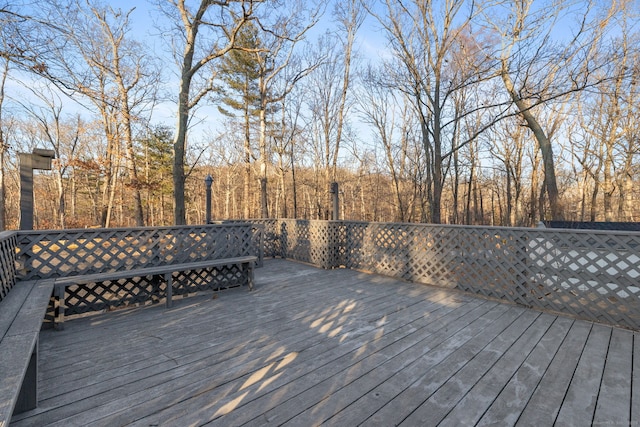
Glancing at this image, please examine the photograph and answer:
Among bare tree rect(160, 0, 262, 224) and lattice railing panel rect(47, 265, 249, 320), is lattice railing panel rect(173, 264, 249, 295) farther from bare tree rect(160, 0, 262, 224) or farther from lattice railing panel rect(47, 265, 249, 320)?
bare tree rect(160, 0, 262, 224)

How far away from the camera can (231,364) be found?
7.52 feet

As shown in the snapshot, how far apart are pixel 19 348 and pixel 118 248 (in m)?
2.36

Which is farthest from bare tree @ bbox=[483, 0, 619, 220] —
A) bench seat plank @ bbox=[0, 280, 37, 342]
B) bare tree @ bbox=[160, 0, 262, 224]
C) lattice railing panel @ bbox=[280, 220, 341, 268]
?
bench seat plank @ bbox=[0, 280, 37, 342]

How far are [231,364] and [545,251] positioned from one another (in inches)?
150

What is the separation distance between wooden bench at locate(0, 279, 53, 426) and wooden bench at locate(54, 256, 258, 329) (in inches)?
10.5

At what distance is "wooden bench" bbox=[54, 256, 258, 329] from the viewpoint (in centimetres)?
304

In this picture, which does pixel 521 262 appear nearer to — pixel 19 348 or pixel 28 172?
Result: pixel 19 348

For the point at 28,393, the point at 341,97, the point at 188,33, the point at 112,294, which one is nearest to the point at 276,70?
the point at 341,97

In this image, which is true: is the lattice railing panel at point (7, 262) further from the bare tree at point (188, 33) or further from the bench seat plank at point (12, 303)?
the bare tree at point (188, 33)

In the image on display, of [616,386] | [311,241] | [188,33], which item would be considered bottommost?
[616,386]

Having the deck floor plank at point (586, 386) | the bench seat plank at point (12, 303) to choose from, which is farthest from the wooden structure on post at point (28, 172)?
the deck floor plank at point (586, 386)

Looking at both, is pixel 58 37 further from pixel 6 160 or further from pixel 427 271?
pixel 6 160

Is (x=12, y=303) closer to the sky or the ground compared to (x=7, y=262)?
closer to the ground

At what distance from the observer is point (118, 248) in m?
3.79
